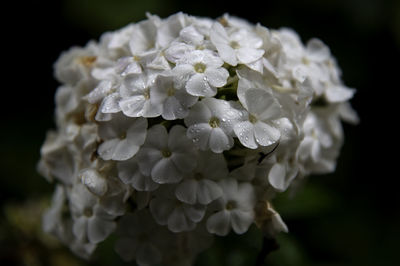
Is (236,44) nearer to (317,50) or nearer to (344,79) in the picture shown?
(317,50)

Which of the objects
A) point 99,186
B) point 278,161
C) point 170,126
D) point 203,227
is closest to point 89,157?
point 99,186

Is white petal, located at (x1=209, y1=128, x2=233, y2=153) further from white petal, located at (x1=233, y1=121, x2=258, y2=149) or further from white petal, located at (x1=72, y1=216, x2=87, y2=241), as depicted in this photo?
white petal, located at (x1=72, y1=216, x2=87, y2=241)

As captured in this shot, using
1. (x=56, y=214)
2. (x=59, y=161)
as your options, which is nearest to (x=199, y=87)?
(x=59, y=161)

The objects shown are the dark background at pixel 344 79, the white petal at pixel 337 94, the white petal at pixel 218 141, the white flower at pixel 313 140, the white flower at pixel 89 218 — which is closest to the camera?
the white petal at pixel 218 141

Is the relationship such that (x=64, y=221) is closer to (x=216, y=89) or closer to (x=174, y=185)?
(x=174, y=185)

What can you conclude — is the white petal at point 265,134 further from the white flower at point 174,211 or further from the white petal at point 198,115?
the white flower at point 174,211

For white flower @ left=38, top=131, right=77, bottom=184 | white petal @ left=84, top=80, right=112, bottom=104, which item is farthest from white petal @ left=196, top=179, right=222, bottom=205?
white flower @ left=38, top=131, right=77, bottom=184

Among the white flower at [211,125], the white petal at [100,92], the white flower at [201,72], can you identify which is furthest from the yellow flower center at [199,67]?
the white petal at [100,92]
